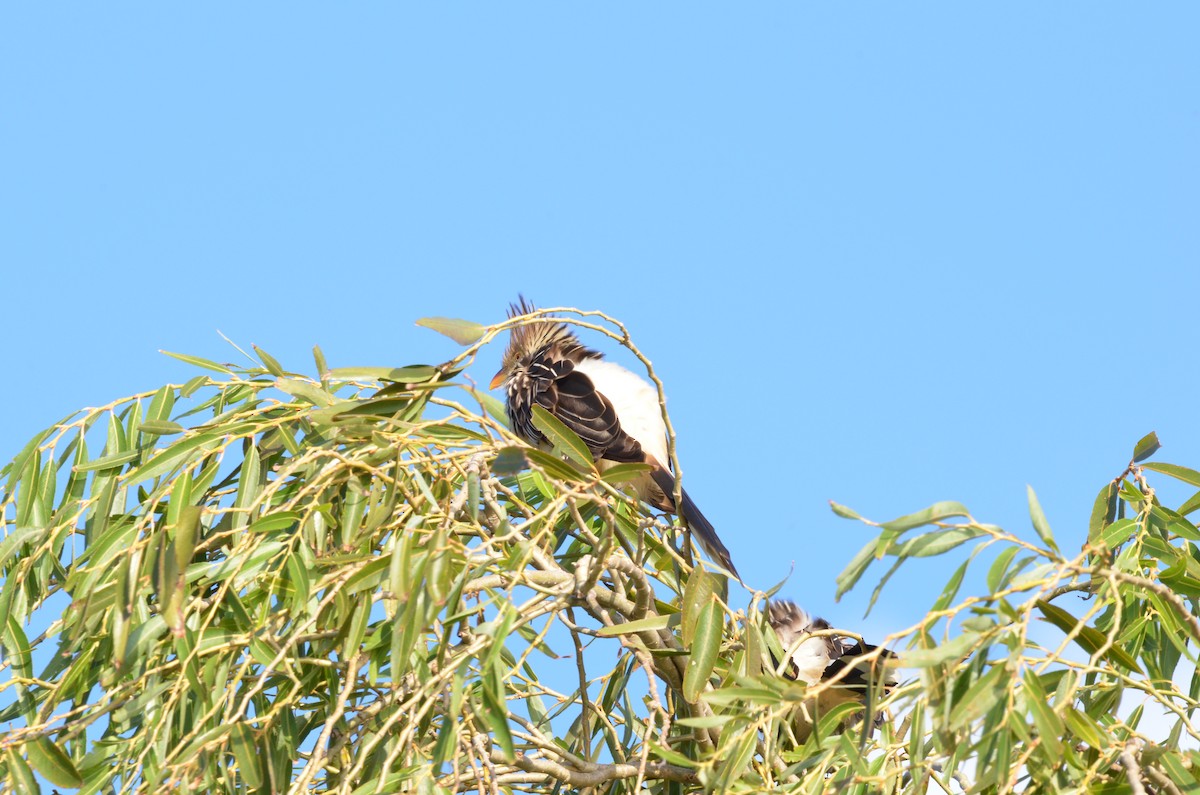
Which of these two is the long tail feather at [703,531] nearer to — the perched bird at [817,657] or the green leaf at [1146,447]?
the perched bird at [817,657]

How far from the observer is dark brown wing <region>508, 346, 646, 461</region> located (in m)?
4.84

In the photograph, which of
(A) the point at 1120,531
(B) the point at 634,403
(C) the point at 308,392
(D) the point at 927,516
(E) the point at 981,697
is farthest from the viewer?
(B) the point at 634,403

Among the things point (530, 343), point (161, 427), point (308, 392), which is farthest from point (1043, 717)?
point (530, 343)

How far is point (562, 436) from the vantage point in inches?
99.0

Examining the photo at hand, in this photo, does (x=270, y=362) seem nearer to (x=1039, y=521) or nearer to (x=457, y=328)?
(x=457, y=328)

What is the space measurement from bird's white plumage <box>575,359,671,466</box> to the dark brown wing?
93 millimetres

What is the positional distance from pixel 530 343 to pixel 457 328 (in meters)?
3.57

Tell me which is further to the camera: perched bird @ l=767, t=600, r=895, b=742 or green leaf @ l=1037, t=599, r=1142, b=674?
perched bird @ l=767, t=600, r=895, b=742

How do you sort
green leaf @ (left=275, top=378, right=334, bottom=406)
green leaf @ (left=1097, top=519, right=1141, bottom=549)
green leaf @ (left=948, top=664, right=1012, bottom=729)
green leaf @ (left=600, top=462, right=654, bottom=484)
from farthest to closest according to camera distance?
green leaf @ (left=1097, top=519, right=1141, bottom=549), green leaf @ (left=275, top=378, right=334, bottom=406), green leaf @ (left=600, top=462, right=654, bottom=484), green leaf @ (left=948, top=664, right=1012, bottom=729)

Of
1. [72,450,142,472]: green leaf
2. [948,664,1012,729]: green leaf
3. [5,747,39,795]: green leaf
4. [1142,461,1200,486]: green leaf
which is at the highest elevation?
[1142,461,1200,486]: green leaf

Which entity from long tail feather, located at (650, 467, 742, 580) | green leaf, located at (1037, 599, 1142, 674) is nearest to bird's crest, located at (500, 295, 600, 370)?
long tail feather, located at (650, 467, 742, 580)

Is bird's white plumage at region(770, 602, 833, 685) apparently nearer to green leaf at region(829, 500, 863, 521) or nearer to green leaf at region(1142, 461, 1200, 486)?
green leaf at region(1142, 461, 1200, 486)

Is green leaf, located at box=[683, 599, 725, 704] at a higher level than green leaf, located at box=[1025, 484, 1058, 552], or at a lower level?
lower

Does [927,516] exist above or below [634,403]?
below
